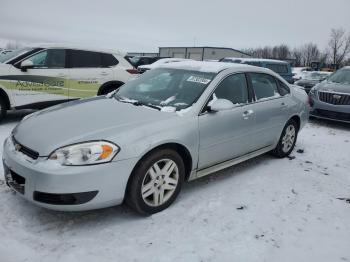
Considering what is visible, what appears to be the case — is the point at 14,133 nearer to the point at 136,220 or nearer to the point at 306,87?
the point at 136,220

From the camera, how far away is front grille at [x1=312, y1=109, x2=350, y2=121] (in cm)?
852

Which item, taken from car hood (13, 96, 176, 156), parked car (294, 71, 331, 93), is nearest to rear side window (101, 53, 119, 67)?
car hood (13, 96, 176, 156)

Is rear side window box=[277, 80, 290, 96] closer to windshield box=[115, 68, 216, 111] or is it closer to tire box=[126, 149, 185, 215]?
windshield box=[115, 68, 216, 111]

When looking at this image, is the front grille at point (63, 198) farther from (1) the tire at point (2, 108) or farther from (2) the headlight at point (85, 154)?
(1) the tire at point (2, 108)

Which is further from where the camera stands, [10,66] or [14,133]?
[10,66]

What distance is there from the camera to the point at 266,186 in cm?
447

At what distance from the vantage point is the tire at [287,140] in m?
5.51

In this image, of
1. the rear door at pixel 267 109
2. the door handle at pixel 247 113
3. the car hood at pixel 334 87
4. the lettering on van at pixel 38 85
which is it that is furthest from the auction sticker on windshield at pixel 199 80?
the car hood at pixel 334 87

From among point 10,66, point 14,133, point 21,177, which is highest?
point 10,66

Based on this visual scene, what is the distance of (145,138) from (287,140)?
126 inches

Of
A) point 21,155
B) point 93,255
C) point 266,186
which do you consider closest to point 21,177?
point 21,155

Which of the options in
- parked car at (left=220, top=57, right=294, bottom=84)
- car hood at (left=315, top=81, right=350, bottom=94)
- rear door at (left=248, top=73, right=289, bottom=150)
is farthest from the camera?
parked car at (left=220, top=57, right=294, bottom=84)

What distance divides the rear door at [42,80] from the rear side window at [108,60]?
0.95 m

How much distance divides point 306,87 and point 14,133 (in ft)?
Answer: 41.3
